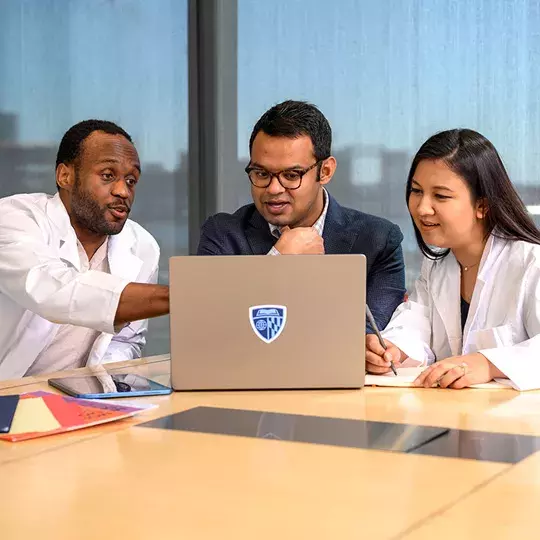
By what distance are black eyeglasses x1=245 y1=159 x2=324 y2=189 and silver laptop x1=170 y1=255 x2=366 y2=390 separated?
83 centimetres

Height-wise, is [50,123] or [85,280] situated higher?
[50,123]

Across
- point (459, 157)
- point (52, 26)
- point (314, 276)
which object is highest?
point (52, 26)

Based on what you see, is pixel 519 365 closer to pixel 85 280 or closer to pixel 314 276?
pixel 314 276

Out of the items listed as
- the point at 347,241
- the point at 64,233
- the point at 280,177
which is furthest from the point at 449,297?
the point at 64,233

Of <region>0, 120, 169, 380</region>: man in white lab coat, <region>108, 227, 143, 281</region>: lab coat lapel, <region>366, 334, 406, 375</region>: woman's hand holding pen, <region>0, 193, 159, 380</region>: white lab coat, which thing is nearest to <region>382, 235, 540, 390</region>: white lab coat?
<region>366, 334, 406, 375</region>: woman's hand holding pen

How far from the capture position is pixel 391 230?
2.88 meters

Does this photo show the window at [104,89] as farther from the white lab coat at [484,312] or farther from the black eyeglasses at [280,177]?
the white lab coat at [484,312]

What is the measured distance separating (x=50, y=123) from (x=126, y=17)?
607 millimetres

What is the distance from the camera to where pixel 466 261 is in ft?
8.21

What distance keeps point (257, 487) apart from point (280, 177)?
1606 mm

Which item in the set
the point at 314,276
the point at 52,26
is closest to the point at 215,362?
the point at 314,276

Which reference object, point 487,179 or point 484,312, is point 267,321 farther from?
point 487,179

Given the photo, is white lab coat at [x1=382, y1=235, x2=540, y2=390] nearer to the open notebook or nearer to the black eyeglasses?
the open notebook

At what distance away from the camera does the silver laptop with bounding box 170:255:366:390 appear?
1937 mm
